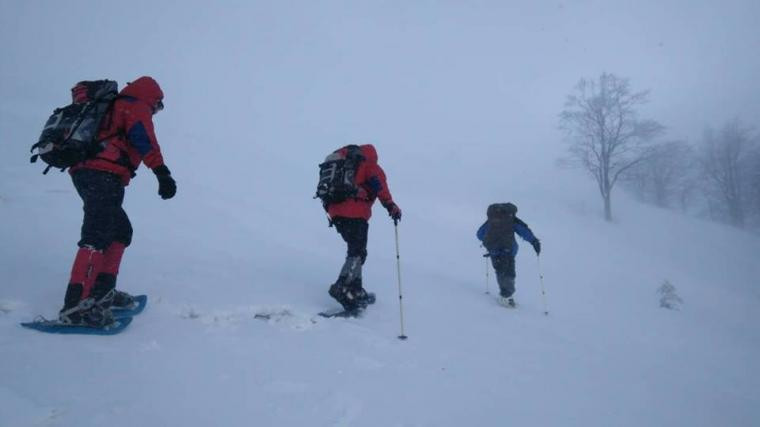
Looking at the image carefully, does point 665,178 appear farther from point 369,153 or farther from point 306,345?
point 306,345

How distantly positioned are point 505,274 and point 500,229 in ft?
3.13

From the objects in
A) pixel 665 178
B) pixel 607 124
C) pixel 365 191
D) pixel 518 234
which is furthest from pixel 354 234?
pixel 665 178

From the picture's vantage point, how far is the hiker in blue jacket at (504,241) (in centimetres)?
813

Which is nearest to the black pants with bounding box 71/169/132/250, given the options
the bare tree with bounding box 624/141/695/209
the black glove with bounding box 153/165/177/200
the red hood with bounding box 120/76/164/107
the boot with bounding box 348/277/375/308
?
the black glove with bounding box 153/165/177/200

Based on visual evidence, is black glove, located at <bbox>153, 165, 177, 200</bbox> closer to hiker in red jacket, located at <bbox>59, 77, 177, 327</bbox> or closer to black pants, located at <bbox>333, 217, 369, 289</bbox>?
hiker in red jacket, located at <bbox>59, 77, 177, 327</bbox>

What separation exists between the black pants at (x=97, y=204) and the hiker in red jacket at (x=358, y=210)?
8.27 ft

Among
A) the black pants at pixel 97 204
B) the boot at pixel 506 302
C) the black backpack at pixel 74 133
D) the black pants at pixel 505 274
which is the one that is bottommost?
the boot at pixel 506 302

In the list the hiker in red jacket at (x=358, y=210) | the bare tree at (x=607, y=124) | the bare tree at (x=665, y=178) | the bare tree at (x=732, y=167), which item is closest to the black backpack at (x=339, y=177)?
the hiker in red jacket at (x=358, y=210)

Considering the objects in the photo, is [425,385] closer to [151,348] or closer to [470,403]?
[470,403]

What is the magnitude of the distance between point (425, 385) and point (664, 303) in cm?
1197

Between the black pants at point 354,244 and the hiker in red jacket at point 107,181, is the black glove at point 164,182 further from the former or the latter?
the black pants at point 354,244

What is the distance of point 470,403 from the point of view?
123 inches

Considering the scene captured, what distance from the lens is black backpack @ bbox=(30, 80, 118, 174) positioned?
11.0 feet

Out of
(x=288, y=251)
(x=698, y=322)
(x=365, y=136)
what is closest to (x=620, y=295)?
(x=698, y=322)
